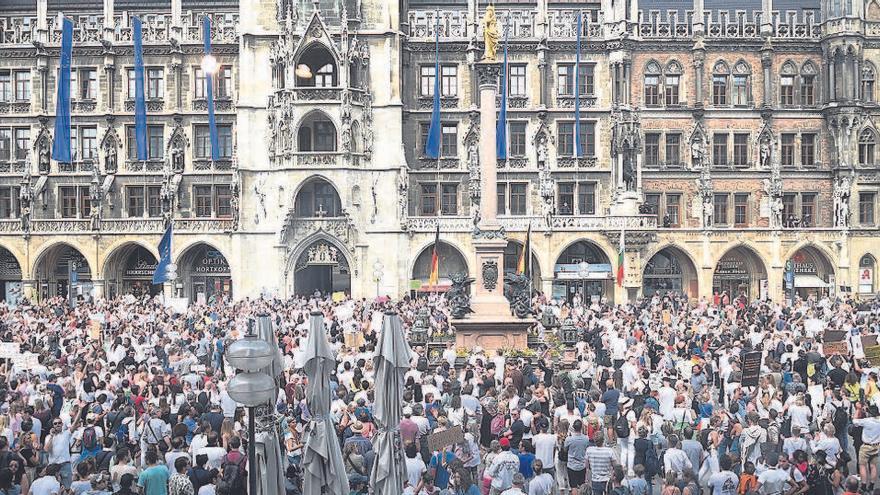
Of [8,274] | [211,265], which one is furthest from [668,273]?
[8,274]

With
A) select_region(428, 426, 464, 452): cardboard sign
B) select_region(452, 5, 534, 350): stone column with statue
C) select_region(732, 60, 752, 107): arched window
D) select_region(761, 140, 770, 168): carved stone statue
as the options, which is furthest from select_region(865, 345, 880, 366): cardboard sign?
select_region(732, 60, 752, 107): arched window

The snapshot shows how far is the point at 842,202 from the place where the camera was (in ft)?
173

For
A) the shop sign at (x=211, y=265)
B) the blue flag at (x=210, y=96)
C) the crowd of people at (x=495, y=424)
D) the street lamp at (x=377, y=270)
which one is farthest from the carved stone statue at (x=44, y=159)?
the crowd of people at (x=495, y=424)

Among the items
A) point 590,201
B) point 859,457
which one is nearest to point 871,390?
point 859,457

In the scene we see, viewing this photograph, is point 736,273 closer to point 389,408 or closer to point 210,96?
point 210,96

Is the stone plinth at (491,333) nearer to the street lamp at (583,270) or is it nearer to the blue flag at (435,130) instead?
the blue flag at (435,130)

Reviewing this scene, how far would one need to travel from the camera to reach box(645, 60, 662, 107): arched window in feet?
178

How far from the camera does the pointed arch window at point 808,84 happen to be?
179 feet

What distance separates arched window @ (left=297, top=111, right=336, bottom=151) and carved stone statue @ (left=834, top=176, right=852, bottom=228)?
29612mm

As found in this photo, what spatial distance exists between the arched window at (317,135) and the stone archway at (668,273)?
20085 mm

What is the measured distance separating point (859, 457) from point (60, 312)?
32.6m

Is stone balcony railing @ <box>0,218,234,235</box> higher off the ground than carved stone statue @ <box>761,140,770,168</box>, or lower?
lower

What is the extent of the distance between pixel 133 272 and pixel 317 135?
14017 millimetres

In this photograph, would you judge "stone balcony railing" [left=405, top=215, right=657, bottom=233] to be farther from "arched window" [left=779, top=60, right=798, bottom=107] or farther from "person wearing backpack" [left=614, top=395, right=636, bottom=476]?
"person wearing backpack" [left=614, top=395, right=636, bottom=476]
